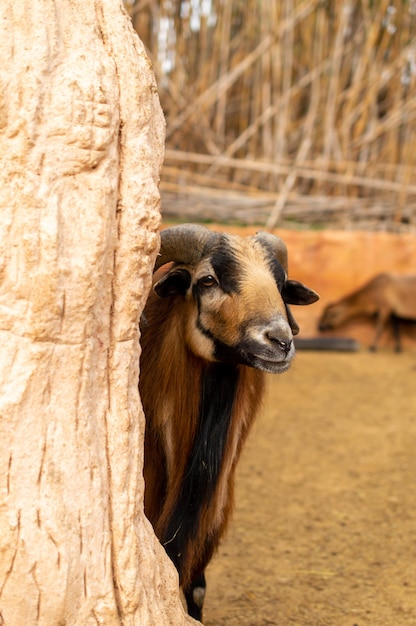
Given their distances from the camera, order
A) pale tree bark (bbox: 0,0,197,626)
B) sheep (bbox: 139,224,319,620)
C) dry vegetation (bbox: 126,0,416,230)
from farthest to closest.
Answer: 1. dry vegetation (bbox: 126,0,416,230)
2. sheep (bbox: 139,224,319,620)
3. pale tree bark (bbox: 0,0,197,626)

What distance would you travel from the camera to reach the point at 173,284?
159 inches

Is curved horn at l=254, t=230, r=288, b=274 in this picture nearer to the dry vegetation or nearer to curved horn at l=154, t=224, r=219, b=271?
curved horn at l=154, t=224, r=219, b=271

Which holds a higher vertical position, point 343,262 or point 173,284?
point 173,284

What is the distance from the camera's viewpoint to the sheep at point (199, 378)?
3.84 m

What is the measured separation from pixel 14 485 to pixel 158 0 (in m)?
9.40

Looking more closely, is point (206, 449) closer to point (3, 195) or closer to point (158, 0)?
point (3, 195)

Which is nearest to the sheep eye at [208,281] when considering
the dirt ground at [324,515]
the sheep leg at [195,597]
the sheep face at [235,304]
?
the sheep face at [235,304]

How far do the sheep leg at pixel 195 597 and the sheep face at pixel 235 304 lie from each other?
1155 mm

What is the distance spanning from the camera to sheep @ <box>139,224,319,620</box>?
3838mm

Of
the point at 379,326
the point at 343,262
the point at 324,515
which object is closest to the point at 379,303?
the point at 379,326

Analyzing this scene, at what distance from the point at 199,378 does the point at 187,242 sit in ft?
2.20

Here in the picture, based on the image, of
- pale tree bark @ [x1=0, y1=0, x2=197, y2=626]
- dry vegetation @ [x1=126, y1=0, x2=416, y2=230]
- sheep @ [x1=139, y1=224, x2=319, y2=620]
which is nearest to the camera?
pale tree bark @ [x1=0, y1=0, x2=197, y2=626]

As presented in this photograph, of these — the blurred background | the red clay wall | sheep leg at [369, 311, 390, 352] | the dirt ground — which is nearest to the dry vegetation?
the blurred background

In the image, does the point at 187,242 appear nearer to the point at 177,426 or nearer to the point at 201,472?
the point at 177,426
